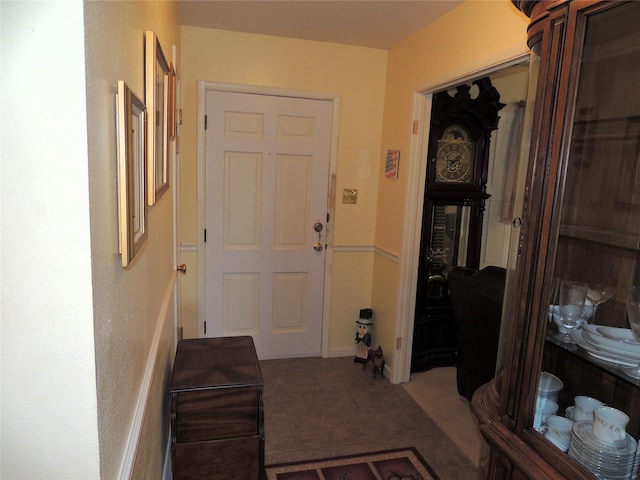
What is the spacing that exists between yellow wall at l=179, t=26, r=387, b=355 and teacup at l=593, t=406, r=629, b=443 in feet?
8.01

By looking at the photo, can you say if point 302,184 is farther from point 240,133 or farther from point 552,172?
point 552,172

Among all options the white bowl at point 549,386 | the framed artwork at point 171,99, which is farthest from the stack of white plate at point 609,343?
the framed artwork at point 171,99

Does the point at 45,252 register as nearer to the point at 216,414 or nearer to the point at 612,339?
the point at 216,414

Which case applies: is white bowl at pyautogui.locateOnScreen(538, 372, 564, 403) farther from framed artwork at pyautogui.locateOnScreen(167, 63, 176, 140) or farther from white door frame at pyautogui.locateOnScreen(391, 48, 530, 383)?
white door frame at pyautogui.locateOnScreen(391, 48, 530, 383)

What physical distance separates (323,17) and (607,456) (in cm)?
257

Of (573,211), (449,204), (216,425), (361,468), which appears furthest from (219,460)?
(449,204)

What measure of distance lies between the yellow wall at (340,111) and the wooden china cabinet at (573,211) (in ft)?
6.95

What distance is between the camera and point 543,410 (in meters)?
1.28

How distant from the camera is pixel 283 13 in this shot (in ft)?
8.82

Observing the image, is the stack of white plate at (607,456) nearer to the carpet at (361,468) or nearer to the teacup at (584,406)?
the teacup at (584,406)

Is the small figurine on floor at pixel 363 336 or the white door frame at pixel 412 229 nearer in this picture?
the white door frame at pixel 412 229

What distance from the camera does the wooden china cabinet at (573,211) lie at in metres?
1.13

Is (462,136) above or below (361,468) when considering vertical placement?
above

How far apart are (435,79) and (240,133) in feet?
4.50
